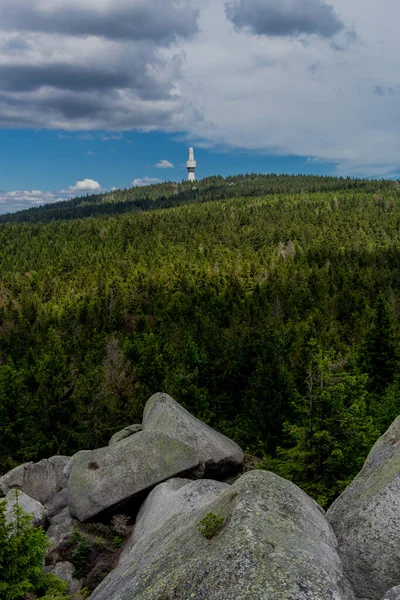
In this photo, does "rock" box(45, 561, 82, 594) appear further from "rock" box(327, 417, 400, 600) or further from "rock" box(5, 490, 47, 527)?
"rock" box(327, 417, 400, 600)

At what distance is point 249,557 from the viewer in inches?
324

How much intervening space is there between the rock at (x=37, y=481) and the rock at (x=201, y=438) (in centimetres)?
634

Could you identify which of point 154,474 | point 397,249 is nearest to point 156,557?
point 154,474

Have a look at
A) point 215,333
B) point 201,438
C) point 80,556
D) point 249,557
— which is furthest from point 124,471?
point 215,333

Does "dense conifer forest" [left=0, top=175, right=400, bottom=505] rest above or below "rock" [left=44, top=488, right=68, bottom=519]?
above

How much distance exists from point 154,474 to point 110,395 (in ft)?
69.5

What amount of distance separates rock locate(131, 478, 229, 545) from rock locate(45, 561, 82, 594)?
251cm

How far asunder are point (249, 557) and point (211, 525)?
1.42 metres

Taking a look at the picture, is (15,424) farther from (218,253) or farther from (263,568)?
(218,253)

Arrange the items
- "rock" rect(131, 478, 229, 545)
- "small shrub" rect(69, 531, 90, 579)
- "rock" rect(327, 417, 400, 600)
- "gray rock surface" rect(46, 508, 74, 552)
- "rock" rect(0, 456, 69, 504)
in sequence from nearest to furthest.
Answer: "rock" rect(327, 417, 400, 600), "rock" rect(131, 478, 229, 545), "small shrub" rect(69, 531, 90, 579), "gray rock surface" rect(46, 508, 74, 552), "rock" rect(0, 456, 69, 504)

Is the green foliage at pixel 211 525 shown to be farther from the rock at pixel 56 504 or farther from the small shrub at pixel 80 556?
the rock at pixel 56 504

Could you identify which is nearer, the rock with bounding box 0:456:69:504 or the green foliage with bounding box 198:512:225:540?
the green foliage with bounding box 198:512:225:540

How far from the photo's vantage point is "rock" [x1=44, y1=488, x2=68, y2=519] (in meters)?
21.5

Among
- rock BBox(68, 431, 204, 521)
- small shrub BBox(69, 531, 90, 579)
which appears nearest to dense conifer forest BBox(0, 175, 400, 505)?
rock BBox(68, 431, 204, 521)
